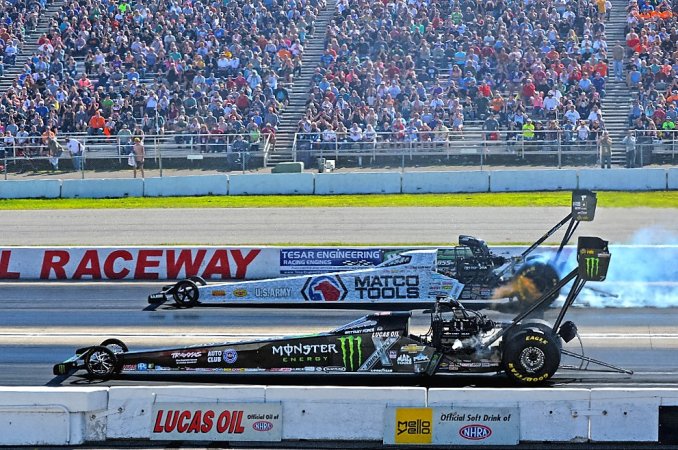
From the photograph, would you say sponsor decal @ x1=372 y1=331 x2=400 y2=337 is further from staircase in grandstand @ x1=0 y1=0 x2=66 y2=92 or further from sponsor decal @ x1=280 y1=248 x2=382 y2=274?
staircase in grandstand @ x1=0 y1=0 x2=66 y2=92

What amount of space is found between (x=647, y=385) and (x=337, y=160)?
19.6 meters

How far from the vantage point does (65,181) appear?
103 feet

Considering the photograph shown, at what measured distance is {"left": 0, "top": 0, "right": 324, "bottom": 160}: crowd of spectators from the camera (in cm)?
3428

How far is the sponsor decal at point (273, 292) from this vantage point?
59.3 ft

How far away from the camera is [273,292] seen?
18078 mm

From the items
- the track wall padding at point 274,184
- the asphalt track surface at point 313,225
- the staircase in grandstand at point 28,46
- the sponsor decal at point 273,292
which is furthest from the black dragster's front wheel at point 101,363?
the staircase in grandstand at point 28,46

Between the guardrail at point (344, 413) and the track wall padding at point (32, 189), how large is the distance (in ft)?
66.1

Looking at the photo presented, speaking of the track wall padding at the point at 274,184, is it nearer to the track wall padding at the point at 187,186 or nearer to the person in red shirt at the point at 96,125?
the track wall padding at the point at 187,186

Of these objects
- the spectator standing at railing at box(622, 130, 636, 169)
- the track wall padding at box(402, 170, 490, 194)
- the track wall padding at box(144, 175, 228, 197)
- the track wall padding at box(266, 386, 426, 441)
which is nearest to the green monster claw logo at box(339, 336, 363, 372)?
the track wall padding at box(266, 386, 426, 441)

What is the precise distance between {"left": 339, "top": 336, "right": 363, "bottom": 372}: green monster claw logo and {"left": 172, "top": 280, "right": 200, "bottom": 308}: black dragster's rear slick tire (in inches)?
219

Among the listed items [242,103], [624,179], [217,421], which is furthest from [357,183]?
[217,421]

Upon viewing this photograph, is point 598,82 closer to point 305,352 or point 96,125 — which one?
point 96,125

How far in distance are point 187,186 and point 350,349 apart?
59.7 ft

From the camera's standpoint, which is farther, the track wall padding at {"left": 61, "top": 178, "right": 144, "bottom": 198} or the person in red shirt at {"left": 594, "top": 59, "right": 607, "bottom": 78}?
the person in red shirt at {"left": 594, "top": 59, "right": 607, "bottom": 78}
